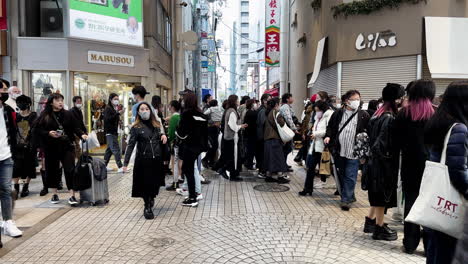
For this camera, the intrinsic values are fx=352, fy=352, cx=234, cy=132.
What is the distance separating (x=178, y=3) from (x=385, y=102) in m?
12.9

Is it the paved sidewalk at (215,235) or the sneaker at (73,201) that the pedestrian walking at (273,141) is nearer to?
the paved sidewalk at (215,235)

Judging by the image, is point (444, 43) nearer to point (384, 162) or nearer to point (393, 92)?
point (393, 92)

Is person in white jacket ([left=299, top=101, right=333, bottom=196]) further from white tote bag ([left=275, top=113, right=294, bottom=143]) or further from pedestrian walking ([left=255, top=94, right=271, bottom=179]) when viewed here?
pedestrian walking ([left=255, top=94, right=271, bottom=179])

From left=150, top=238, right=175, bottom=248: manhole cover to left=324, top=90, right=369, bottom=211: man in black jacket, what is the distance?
3036 millimetres

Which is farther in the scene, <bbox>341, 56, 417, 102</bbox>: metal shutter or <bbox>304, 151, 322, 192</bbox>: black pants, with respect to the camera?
<bbox>341, 56, 417, 102</bbox>: metal shutter

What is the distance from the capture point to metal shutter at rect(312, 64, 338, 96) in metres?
13.1

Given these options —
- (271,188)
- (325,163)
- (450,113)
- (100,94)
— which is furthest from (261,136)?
→ (100,94)

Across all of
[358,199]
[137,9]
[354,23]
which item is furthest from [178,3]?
[358,199]

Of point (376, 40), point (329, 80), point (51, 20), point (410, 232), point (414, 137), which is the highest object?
point (51, 20)

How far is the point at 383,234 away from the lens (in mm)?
4570

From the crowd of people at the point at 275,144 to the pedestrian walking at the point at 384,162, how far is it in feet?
0.04

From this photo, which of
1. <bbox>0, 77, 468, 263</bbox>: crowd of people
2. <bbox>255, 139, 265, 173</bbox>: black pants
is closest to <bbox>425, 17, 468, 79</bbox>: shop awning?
<bbox>0, 77, 468, 263</bbox>: crowd of people

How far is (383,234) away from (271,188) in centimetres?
329

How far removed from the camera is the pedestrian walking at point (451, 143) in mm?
2544
